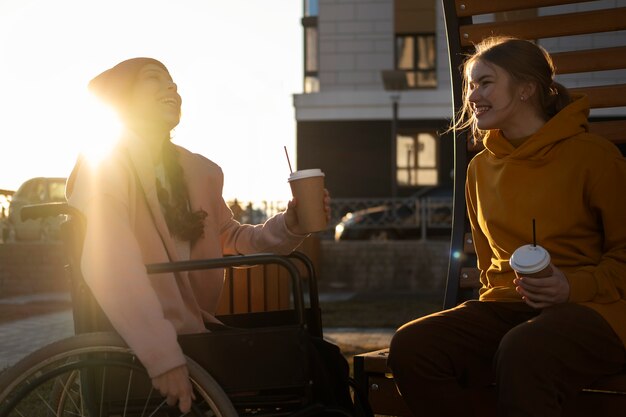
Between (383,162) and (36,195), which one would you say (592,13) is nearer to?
(36,195)

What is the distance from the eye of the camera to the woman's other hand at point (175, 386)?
9.37 feet

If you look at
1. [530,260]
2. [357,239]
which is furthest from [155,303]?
[357,239]

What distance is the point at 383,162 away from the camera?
31.5 metres

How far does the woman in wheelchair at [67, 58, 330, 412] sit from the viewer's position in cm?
288

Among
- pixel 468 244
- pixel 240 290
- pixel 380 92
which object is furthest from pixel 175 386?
pixel 380 92

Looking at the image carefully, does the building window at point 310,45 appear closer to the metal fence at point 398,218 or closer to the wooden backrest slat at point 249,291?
the metal fence at point 398,218

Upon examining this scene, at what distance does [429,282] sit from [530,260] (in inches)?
667

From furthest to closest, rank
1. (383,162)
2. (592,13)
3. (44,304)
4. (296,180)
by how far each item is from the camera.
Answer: (383,162) → (44,304) → (592,13) → (296,180)

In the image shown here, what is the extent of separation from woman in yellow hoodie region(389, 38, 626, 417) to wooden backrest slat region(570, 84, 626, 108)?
2.23 ft

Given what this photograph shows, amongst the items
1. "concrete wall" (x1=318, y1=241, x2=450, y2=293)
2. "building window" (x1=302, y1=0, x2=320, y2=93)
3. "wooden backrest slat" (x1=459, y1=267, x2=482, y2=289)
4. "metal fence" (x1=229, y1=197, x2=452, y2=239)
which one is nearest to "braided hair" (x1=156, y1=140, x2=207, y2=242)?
"wooden backrest slat" (x1=459, y1=267, x2=482, y2=289)

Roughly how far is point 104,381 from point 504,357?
1090 mm

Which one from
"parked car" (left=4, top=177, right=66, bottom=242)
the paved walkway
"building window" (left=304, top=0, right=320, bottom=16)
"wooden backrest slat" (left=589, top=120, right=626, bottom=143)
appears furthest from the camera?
"building window" (left=304, top=0, right=320, bottom=16)

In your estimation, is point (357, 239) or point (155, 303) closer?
point (155, 303)

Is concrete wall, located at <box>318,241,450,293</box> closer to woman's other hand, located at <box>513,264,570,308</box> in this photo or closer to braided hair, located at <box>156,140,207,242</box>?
braided hair, located at <box>156,140,207,242</box>
